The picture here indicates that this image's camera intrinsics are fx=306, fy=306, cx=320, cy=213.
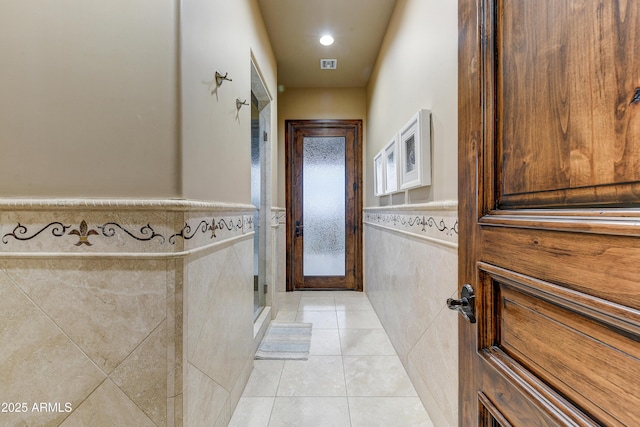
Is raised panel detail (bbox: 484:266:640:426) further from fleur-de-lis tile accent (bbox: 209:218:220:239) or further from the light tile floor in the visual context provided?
the light tile floor

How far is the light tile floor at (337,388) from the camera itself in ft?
5.17

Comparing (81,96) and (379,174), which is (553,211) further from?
(379,174)

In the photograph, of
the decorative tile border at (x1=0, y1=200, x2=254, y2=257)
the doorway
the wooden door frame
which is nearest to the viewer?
the wooden door frame

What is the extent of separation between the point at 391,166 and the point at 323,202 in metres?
1.65

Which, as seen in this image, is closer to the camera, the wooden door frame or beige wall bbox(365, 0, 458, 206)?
the wooden door frame

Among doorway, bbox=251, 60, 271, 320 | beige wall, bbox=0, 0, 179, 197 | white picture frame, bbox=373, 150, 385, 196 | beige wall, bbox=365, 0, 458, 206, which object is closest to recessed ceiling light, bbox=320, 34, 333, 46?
beige wall, bbox=365, 0, 458, 206

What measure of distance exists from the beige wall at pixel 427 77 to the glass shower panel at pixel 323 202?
1.23m

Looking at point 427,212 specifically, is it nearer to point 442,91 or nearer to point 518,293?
point 442,91

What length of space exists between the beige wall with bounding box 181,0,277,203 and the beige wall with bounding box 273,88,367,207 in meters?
1.78

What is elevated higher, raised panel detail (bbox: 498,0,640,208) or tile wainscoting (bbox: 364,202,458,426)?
raised panel detail (bbox: 498,0,640,208)

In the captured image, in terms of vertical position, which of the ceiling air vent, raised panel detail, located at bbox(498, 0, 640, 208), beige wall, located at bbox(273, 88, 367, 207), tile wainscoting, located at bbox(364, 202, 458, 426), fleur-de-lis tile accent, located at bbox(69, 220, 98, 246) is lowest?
tile wainscoting, located at bbox(364, 202, 458, 426)

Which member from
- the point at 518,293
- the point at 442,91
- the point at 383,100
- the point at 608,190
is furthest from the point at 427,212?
the point at 383,100

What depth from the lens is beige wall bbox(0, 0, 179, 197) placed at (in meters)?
1.02

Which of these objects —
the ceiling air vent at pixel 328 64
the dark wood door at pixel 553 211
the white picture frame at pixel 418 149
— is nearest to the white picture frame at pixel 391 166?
the white picture frame at pixel 418 149
